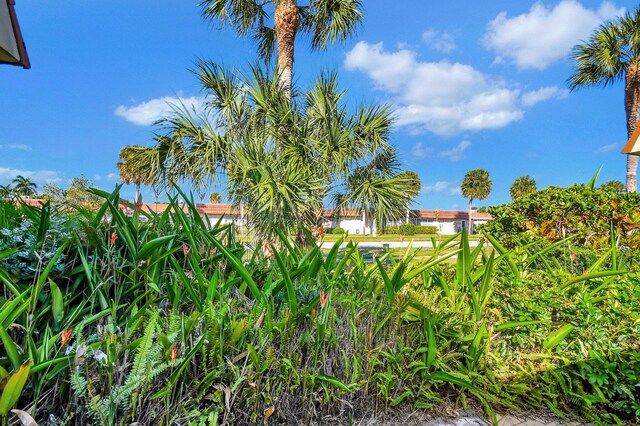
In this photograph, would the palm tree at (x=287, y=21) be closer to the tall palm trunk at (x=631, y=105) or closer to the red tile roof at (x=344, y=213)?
the red tile roof at (x=344, y=213)

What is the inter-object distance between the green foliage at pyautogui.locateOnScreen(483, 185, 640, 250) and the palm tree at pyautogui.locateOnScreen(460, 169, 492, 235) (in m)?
40.0

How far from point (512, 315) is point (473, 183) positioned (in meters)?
43.8

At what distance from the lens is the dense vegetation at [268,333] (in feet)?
3.42

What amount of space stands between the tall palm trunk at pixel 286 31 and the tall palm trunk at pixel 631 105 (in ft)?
42.5

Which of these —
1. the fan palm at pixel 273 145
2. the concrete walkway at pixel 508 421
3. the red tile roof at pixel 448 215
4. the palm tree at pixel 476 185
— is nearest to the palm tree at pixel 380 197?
the fan palm at pixel 273 145

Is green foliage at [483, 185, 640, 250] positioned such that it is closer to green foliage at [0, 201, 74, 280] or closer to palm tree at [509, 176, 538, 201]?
green foliage at [0, 201, 74, 280]

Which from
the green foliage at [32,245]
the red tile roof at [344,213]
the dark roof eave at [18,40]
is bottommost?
the green foliage at [32,245]

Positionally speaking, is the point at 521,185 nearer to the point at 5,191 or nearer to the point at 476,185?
the point at 476,185

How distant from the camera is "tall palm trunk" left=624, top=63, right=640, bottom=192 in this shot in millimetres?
12258

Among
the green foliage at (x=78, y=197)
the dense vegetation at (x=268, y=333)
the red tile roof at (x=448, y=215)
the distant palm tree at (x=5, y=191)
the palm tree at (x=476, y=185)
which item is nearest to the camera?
the dense vegetation at (x=268, y=333)

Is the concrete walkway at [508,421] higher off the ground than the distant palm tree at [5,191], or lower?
lower

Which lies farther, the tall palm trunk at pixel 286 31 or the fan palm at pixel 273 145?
the tall palm trunk at pixel 286 31

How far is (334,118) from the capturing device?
23.9ft

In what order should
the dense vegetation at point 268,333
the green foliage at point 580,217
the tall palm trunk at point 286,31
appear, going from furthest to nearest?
the tall palm trunk at point 286,31, the green foliage at point 580,217, the dense vegetation at point 268,333
